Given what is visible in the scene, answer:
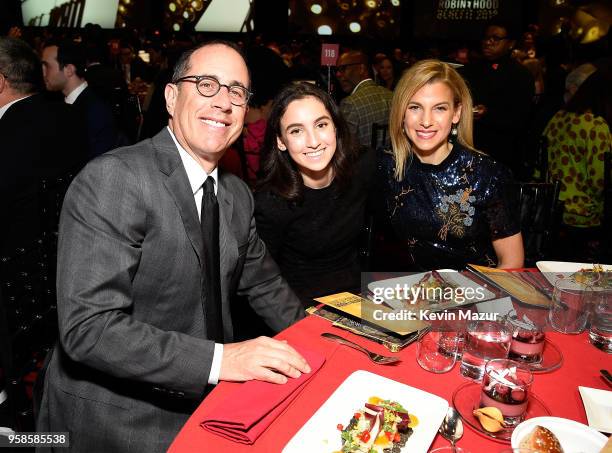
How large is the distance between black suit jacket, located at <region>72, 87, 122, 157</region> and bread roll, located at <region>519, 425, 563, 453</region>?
3943 millimetres

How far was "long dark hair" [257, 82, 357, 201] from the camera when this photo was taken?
2.35 meters

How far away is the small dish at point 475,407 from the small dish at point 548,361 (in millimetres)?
118

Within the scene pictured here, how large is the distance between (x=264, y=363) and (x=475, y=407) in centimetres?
50

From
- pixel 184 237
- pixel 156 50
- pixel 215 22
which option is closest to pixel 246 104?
pixel 184 237

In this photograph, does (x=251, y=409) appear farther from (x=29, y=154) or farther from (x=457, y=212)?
(x=29, y=154)

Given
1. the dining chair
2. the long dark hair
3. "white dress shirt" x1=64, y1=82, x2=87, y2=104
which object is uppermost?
"white dress shirt" x1=64, y1=82, x2=87, y2=104

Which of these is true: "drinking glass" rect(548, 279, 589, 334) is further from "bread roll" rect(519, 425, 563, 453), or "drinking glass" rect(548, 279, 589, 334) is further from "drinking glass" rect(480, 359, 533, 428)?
"bread roll" rect(519, 425, 563, 453)

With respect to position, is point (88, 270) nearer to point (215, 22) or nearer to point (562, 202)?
point (562, 202)

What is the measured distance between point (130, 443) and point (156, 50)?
9.47 metres

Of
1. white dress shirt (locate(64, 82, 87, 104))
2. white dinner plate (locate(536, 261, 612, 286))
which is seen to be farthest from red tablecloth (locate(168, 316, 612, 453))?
white dress shirt (locate(64, 82, 87, 104))

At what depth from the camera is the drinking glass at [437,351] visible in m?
1.24

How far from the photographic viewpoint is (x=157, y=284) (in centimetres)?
140

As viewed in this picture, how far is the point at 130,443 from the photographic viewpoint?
1.34m

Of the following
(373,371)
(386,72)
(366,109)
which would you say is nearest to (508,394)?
(373,371)
